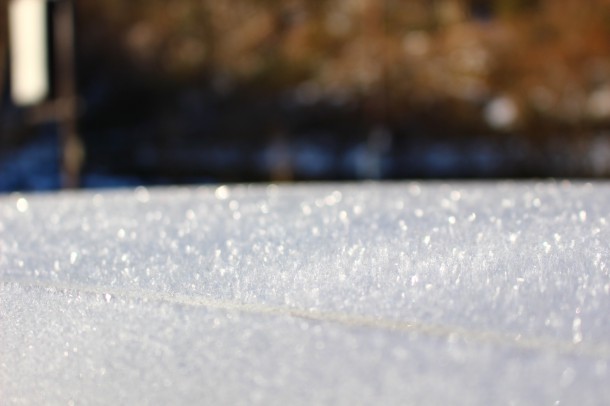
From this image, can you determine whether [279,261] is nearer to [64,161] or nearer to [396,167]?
[396,167]

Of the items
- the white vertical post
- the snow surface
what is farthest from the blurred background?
the snow surface

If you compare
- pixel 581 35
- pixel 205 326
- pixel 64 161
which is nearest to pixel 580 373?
pixel 205 326

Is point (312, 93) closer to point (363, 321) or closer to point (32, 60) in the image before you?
point (32, 60)

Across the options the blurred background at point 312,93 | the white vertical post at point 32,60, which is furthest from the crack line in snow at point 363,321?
the blurred background at point 312,93

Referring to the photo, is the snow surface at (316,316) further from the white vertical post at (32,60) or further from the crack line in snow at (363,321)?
the white vertical post at (32,60)

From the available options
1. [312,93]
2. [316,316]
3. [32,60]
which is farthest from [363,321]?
[312,93]

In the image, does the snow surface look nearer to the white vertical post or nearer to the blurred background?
the white vertical post
